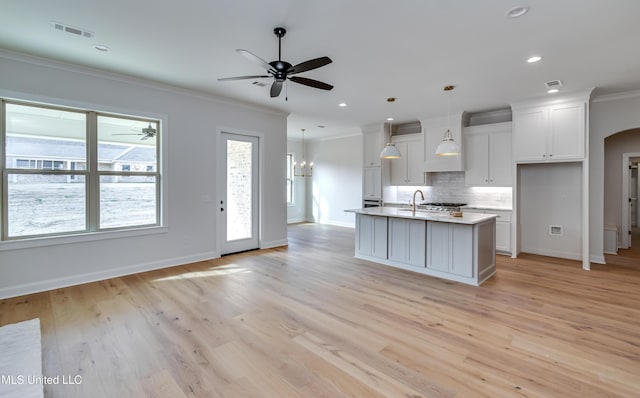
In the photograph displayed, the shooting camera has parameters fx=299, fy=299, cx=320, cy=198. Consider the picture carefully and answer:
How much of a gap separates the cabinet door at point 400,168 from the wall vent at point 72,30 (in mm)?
6093

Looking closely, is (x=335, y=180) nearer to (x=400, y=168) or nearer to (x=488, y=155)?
(x=400, y=168)

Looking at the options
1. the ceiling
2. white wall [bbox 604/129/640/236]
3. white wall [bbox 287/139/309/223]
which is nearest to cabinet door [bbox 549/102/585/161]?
the ceiling

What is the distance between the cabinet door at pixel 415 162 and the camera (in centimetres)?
699

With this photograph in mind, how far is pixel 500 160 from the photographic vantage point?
233 inches

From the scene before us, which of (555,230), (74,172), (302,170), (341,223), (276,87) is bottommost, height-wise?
(341,223)

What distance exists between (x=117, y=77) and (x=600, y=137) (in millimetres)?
7846

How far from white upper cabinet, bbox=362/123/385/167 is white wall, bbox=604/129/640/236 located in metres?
4.63

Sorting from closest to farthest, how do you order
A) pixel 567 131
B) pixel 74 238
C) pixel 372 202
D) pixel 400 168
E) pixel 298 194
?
pixel 74 238
pixel 567 131
pixel 400 168
pixel 372 202
pixel 298 194

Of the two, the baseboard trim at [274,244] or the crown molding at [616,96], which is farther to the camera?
the baseboard trim at [274,244]

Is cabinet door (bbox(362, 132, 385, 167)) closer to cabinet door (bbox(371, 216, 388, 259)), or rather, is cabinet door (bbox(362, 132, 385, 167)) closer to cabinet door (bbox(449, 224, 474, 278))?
cabinet door (bbox(371, 216, 388, 259))

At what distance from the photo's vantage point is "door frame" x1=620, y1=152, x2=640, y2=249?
603cm

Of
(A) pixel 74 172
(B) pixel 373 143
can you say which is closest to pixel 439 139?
(B) pixel 373 143

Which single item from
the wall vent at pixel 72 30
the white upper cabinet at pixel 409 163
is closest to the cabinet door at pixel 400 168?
the white upper cabinet at pixel 409 163

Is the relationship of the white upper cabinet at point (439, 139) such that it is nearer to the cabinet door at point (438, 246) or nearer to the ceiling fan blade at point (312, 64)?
the cabinet door at point (438, 246)
